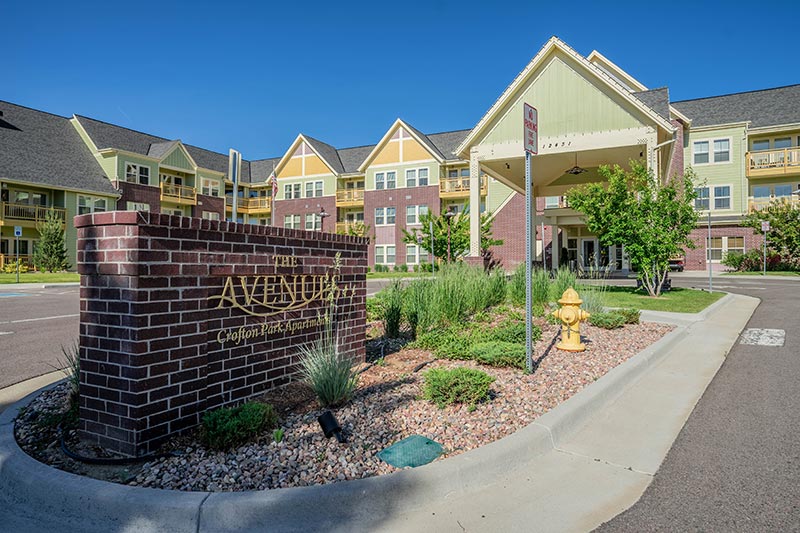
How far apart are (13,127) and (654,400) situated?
141ft

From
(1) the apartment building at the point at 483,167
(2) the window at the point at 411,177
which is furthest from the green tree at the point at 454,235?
(2) the window at the point at 411,177

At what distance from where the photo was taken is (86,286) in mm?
3588

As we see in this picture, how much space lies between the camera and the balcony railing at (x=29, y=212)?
31969 millimetres

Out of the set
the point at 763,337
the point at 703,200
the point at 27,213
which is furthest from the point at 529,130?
the point at 27,213

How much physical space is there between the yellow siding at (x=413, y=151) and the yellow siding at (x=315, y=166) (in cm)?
810

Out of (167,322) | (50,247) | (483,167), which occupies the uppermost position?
(483,167)

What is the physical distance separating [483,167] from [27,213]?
31765mm

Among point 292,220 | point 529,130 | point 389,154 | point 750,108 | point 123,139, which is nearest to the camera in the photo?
point 529,130

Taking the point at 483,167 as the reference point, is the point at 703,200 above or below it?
above

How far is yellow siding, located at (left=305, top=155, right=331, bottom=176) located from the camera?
4548cm

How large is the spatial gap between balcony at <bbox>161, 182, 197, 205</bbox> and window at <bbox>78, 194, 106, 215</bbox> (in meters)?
5.31

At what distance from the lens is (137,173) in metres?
39.2

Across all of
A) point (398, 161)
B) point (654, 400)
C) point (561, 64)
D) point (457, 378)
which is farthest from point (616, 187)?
point (398, 161)

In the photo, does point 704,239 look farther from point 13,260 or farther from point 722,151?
point 13,260
